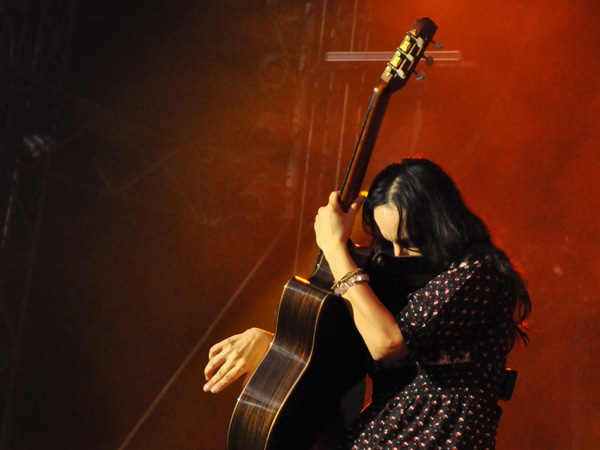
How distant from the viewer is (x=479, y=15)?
9.07 feet

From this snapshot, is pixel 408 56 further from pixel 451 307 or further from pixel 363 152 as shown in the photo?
pixel 451 307

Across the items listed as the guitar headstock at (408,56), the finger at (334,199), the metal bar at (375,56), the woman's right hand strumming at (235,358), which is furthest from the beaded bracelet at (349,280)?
the metal bar at (375,56)

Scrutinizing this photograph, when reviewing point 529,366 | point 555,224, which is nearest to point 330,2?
point 555,224

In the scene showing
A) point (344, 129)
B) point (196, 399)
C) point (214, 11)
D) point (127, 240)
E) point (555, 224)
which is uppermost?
point (214, 11)

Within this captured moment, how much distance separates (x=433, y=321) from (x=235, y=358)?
0.58m

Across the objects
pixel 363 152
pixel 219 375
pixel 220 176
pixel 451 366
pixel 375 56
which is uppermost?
pixel 375 56

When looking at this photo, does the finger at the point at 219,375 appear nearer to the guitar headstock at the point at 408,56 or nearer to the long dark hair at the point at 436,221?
the long dark hair at the point at 436,221

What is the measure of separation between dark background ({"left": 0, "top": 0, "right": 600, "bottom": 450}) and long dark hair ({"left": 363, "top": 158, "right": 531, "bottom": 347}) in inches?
50.2

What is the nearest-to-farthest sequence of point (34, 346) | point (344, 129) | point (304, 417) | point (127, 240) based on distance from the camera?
point (304, 417), point (34, 346), point (127, 240), point (344, 129)

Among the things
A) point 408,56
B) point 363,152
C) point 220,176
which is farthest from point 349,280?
point 220,176

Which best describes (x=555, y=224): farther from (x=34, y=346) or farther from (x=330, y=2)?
(x=34, y=346)

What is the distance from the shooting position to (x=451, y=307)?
128 cm

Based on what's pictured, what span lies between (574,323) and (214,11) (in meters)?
2.25

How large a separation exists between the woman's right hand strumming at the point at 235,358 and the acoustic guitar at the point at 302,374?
95mm
